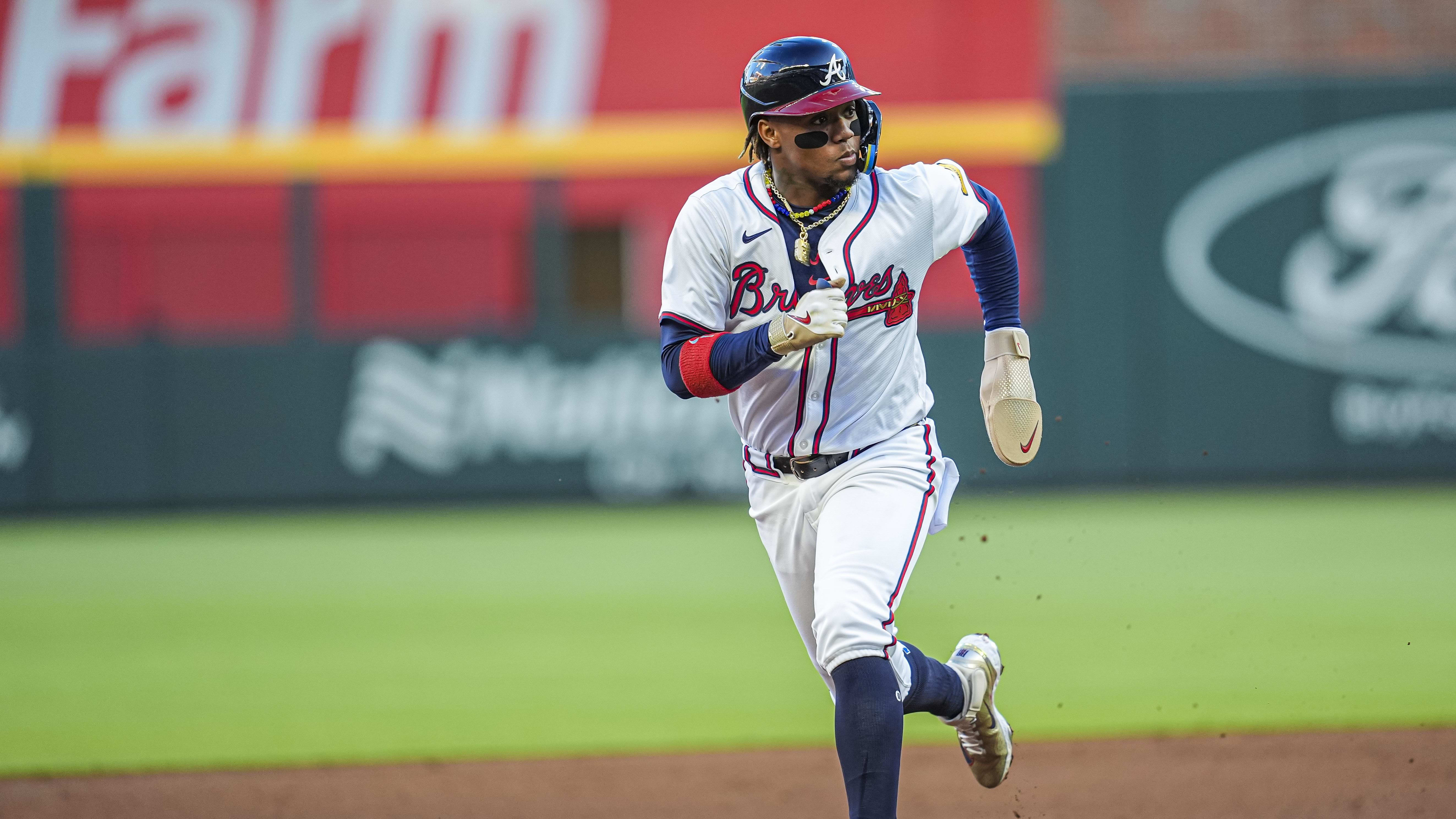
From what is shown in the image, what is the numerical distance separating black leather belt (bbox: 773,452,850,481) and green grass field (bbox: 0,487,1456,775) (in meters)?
1.90

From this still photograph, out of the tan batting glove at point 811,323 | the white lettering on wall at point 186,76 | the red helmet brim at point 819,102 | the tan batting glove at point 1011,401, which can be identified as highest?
the white lettering on wall at point 186,76

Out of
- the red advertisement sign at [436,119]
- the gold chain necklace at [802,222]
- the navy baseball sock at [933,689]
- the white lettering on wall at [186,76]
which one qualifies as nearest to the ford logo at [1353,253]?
the red advertisement sign at [436,119]

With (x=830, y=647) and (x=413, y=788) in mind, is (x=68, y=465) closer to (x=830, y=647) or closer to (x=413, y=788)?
(x=413, y=788)

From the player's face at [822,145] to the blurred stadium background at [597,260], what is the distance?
7.64m

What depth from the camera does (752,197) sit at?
12.6 feet

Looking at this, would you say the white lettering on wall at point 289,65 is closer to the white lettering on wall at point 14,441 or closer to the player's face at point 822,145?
the white lettering on wall at point 14,441

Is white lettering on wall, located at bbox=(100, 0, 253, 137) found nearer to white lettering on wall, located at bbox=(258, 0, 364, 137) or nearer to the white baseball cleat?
white lettering on wall, located at bbox=(258, 0, 364, 137)

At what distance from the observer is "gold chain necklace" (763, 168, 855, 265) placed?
12.4ft

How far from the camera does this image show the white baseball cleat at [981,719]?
4.19 meters

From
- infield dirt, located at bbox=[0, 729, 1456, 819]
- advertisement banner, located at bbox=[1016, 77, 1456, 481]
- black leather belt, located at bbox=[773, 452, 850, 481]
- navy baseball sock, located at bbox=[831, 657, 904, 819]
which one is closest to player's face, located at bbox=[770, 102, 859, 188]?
black leather belt, located at bbox=[773, 452, 850, 481]

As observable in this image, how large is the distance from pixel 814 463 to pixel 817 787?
1428 mm

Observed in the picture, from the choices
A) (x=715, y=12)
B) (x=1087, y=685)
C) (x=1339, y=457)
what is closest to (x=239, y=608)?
(x=1087, y=685)

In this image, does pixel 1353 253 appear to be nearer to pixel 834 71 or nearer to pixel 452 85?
pixel 452 85

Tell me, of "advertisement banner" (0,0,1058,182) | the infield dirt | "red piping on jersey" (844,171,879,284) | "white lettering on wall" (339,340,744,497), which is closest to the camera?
"red piping on jersey" (844,171,879,284)
